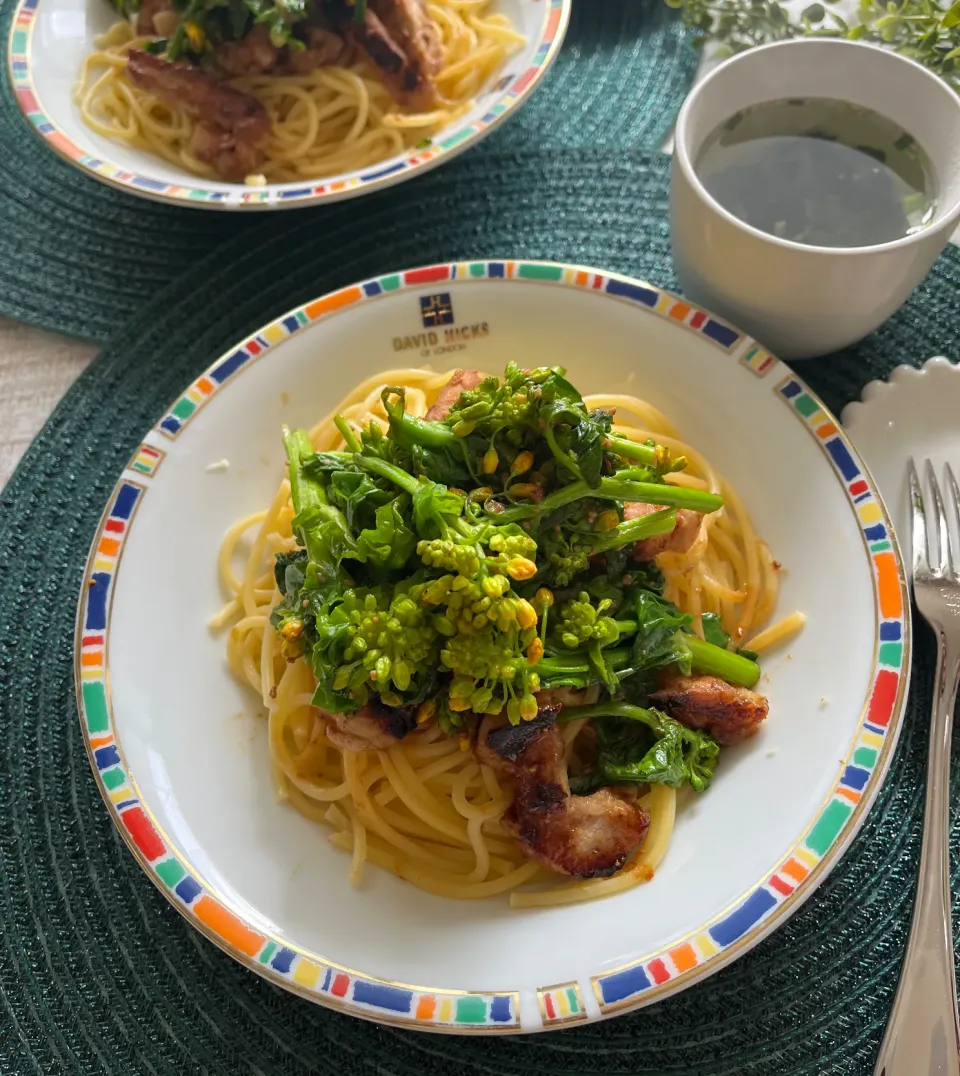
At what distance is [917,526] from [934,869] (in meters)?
0.83

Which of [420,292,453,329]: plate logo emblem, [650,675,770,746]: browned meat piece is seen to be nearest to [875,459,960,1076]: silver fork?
[650,675,770,746]: browned meat piece

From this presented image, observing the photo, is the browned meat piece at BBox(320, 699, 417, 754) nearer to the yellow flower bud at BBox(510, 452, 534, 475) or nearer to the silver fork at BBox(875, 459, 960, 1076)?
the yellow flower bud at BBox(510, 452, 534, 475)

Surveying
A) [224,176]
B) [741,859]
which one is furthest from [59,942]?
[224,176]

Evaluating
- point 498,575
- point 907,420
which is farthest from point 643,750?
point 907,420

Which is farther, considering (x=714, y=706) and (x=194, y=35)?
(x=194, y=35)

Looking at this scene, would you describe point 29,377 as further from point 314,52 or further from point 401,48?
point 401,48

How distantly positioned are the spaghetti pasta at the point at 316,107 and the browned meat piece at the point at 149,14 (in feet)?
0.13

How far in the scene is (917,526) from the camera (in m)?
2.27

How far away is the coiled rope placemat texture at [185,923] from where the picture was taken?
1.89 meters

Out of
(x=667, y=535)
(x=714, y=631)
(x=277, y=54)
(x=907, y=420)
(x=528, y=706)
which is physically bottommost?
(x=714, y=631)

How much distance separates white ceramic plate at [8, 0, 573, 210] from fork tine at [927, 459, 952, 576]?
1748mm

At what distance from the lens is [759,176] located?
252cm

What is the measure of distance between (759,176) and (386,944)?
7.22 feet

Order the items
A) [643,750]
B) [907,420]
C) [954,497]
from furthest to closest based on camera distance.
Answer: [907,420] → [954,497] → [643,750]
